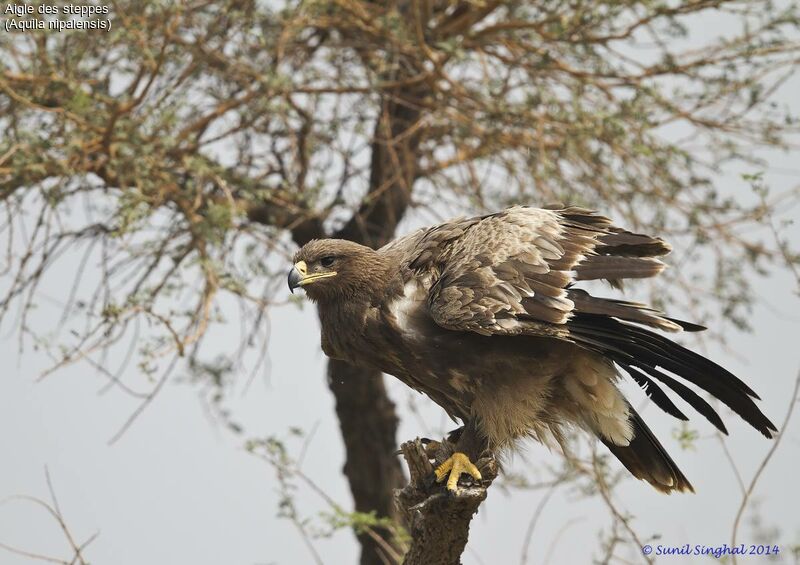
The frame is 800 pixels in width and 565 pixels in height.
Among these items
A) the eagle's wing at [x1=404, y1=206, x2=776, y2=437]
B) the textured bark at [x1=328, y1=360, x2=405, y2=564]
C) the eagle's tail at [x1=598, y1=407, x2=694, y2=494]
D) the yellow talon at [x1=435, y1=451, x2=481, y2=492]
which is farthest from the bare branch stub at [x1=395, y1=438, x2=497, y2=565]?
the textured bark at [x1=328, y1=360, x2=405, y2=564]

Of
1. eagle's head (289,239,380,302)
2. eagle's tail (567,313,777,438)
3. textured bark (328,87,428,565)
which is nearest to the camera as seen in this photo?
eagle's tail (567,313,777,438)

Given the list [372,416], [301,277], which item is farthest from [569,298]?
[372,416]

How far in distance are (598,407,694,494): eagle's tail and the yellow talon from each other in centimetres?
64

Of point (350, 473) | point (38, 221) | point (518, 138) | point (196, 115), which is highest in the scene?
point (196, 115)

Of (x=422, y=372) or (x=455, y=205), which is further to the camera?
(x=455, y=205)

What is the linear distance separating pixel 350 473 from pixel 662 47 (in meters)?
3.45

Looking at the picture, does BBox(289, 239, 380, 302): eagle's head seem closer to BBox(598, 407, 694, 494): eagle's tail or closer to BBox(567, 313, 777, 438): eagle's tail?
BBox(567, 313, 777, 438): eagle's tail

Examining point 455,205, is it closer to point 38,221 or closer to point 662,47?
point 662,47

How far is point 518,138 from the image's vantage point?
252 inches

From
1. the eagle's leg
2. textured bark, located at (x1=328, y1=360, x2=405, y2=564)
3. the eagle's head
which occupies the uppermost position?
textured bark, located at (x1=328, y1=360, x2=405, y2=564)

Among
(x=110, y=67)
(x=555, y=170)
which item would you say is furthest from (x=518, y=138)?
(x=110, y=67)

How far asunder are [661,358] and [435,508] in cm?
92

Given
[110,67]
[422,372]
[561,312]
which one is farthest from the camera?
[110,67]

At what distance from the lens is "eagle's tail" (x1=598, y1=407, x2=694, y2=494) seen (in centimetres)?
438
